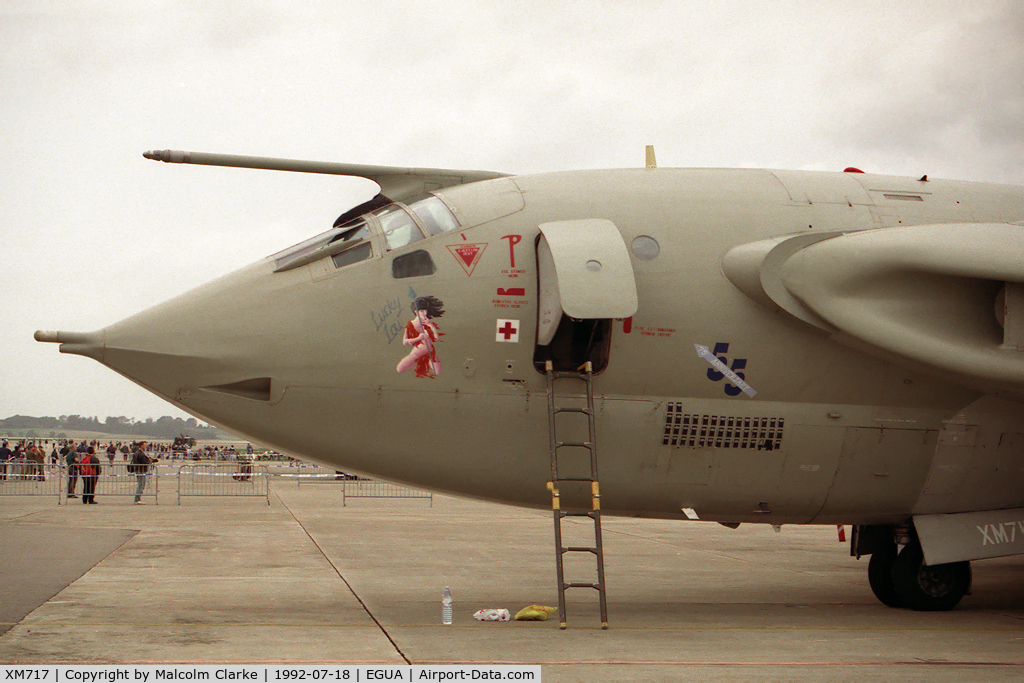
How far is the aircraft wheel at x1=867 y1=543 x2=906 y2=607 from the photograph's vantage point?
1023 centimetres

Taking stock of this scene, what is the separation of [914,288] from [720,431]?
7.45ft

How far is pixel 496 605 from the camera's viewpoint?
975 cm

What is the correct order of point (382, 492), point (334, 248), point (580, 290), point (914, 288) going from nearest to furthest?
point (580, 290), point (334, 248), point (914, 288), point (382, 492)

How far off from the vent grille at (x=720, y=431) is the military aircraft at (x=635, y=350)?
0.9 inches

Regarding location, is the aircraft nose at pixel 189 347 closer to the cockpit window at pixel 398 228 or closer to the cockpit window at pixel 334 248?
the cockpit window at pixel 334 248

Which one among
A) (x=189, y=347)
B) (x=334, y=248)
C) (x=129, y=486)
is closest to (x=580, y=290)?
(x=334, y=248)

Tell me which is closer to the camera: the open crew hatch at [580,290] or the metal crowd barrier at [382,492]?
the open crew hatch at [580,290]

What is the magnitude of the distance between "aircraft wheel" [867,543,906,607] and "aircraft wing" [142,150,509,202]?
6000 mm

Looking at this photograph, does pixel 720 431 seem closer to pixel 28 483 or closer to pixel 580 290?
→ pixel 580 290

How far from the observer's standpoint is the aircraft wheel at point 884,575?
33.6 feet

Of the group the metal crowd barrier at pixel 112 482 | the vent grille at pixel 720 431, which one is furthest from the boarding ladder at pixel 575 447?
the metal crowd barrier at pixel 112 482

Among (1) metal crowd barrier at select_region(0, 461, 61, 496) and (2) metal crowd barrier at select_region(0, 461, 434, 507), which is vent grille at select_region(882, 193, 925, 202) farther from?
(1) metal crowd barrier at select_region(0, 461, 61, 496)

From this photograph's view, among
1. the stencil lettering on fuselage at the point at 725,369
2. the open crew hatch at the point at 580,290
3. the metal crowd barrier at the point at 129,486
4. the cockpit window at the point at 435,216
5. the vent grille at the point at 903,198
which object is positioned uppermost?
the vent grille at the point at 903,198

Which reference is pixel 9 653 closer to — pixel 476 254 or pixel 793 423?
pixel 476 254
